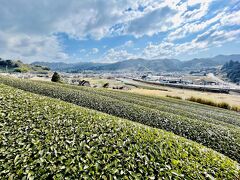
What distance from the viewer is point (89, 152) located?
5902 millimetres

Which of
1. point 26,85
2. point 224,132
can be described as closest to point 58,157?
point 224,132

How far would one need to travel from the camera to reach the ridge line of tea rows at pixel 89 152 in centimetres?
524

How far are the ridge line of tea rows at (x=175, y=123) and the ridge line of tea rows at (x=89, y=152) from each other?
3452mm

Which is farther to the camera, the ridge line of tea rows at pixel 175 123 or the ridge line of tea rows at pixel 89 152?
the ridge line of tea rows at pixel 175 123

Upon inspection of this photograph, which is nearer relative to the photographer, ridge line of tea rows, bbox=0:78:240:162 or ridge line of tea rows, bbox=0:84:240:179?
ridge line of tea rows, bbox=0:84:240:179

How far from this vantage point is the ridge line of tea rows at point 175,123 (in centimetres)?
1016

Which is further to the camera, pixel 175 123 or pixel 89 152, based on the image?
pixel 175 123

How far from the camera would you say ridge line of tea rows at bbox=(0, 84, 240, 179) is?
17.2 feet

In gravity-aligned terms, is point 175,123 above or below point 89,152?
below

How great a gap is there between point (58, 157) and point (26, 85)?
1439 cm

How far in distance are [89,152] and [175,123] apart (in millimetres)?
7647

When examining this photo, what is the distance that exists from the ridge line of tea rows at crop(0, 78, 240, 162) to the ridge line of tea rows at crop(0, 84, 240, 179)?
11.3 ft

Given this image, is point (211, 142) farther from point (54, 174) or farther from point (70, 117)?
point (54, 174)

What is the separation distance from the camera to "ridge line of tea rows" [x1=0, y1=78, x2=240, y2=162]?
10.2 m
